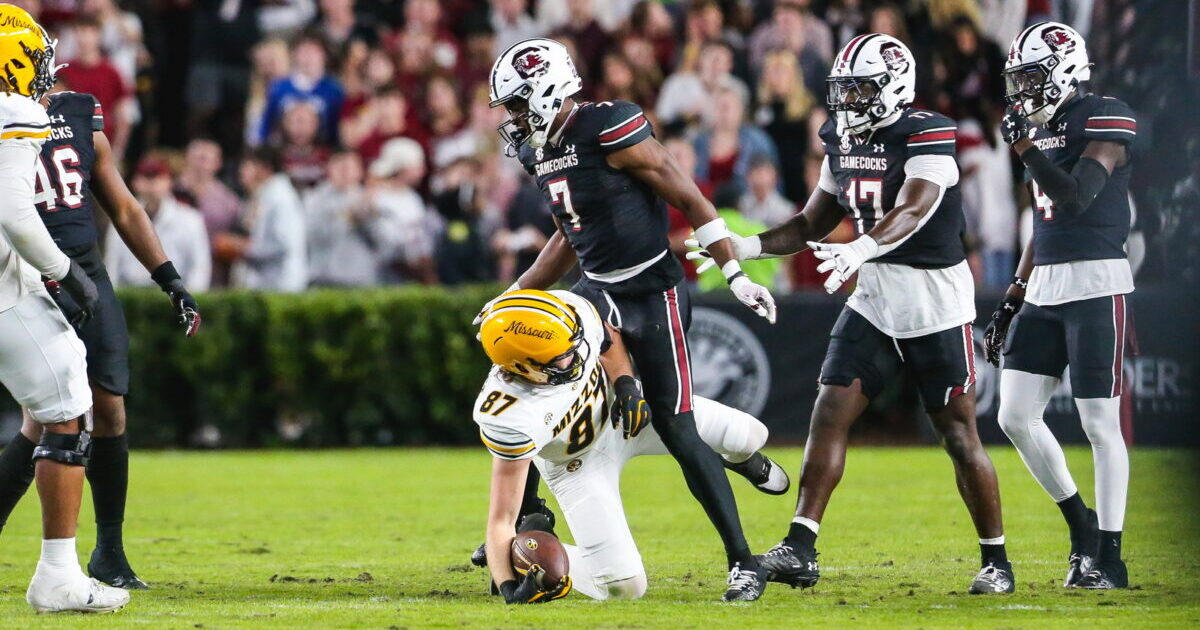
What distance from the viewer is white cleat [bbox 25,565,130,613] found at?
580 centimetres

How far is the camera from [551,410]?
5.97m

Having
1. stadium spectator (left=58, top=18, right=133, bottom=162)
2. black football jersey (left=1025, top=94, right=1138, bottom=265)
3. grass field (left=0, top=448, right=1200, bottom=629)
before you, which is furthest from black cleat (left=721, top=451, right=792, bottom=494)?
stadium spectator (left=58, top=18, right=133, bottom=162)

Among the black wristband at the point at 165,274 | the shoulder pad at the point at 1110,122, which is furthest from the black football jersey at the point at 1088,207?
the black wristband at the point at 165,274

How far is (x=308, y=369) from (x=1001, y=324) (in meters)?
7.26

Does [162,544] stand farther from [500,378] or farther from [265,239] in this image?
[265,239]

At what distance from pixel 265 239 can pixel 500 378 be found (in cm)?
782

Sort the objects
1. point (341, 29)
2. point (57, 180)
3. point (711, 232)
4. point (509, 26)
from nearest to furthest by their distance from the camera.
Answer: point (711, 232)
point (57, 180)
point (509, 26)
point (341, 29)

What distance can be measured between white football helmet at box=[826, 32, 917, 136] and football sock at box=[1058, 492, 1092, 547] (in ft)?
5.74

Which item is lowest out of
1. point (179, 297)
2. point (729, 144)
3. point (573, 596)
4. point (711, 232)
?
point (573, 596)

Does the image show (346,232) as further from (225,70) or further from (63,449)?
(63,449)

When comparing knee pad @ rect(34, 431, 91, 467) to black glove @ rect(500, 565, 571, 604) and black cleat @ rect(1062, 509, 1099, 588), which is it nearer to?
black glove @ rect(500, 565, 571, 604)

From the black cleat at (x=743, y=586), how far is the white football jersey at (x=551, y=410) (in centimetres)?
78

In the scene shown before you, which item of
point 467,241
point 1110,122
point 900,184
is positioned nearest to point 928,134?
point 900,184

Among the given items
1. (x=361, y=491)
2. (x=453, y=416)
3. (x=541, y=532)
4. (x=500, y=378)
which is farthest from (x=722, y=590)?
(x=453, y=416)
